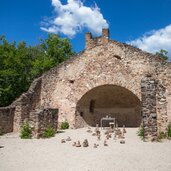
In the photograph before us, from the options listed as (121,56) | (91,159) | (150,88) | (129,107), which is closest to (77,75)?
(121,56)

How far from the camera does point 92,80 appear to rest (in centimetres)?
1712

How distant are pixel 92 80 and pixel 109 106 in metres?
4.03

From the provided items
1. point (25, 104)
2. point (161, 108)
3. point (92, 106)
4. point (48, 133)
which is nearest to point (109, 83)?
point (92, 106)

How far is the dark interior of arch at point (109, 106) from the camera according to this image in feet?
59.9

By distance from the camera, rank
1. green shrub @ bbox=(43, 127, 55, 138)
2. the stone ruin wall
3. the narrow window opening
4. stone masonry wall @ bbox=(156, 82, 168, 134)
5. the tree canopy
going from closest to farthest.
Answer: stone masonry wall @ bbox=(156, 82, 168, 134)
green shrub @ bbox=(43, 127, 55, 138)
the stone ruin wall
the narrow window opening
the tree canopy

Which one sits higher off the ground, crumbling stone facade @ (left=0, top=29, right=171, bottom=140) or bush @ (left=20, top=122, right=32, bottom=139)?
crumbling stone facade @ (left=0, top=29, right=171, bottom=140)

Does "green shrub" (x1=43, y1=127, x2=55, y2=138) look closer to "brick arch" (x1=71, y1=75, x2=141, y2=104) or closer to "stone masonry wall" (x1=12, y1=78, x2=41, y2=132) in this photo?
"stone masonry wall" (x1=12, y1=78, x2=41, y2=132)

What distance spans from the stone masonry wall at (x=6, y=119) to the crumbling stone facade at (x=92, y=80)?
270 mm

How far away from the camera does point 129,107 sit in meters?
19.8

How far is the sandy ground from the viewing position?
646 cm

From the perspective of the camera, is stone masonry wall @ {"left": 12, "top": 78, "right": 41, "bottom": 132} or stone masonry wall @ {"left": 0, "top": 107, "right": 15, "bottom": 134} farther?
stone masonry wall @ {"left": 12, "top": 78, "right": 41, "bottom": 132}

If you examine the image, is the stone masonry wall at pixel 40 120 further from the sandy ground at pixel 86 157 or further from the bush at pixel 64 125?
the bush at pixel 64 125

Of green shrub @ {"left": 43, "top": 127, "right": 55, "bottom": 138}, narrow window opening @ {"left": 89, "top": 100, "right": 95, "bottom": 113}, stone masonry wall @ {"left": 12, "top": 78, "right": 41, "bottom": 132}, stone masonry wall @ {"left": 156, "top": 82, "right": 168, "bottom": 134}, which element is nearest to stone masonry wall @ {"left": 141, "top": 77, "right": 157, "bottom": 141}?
stone masonry wall @ {"left": 156, "top": 82, "right": 168, "bottom": 134}

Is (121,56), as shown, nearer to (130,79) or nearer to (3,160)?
(130,79)
